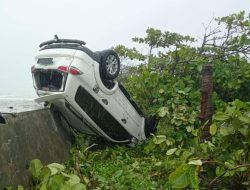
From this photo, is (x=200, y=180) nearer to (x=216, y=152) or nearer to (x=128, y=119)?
(x=216, y=152)

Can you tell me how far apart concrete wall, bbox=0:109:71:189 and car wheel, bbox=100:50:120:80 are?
3.24 feet

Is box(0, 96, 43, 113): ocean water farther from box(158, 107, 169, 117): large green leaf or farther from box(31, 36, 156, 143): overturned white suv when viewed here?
box(158, 107, 169, 117): large green leaf

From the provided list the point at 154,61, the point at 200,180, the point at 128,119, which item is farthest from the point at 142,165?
the point at 154,61

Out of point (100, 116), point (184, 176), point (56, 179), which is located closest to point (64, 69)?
point (100, 116)

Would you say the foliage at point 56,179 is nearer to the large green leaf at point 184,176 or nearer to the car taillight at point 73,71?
the large green leaf at point 184,176

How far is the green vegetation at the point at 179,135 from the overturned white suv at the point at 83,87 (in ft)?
1.37

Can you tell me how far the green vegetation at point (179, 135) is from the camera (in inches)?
129

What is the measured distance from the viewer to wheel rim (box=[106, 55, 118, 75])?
5.44 m

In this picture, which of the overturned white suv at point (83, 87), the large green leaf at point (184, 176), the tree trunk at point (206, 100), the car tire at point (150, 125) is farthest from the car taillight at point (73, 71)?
the large green leaf at point (184, 176)

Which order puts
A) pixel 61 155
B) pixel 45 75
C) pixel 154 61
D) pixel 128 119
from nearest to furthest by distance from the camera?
pixel 61 155
pixel 45 75
pixel 128 119
pixel 154 61

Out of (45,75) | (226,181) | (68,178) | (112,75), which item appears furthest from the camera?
(112,75)

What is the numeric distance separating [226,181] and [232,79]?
3.12 metres

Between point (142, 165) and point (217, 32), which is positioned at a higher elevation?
point (217, 32)

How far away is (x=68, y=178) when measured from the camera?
3152 mm
